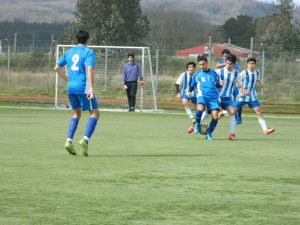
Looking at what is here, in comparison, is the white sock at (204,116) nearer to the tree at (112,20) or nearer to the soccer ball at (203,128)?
the soccer ball at (203,128)

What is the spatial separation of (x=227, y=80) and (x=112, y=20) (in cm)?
4353

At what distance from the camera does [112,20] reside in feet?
200

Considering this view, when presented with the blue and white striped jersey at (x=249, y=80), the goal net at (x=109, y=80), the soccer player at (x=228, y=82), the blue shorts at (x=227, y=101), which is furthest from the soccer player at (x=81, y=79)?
the goal net at (x=109, y=80)

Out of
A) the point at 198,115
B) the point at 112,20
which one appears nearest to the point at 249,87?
the point at 198,115

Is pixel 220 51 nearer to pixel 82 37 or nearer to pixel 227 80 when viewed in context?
pixel 227 80

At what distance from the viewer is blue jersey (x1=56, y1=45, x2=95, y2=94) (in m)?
13.3

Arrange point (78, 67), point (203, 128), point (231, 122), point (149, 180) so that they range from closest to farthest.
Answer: point (149, 180) < point (78, 67) < point (203, 128) < point (231, 122)

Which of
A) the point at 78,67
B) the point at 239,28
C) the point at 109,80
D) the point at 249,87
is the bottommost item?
the point at 109,80

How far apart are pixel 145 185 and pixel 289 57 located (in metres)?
28.0

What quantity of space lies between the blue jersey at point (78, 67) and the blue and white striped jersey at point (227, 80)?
5114 mm

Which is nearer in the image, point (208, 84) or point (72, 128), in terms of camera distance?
point (72, 128)

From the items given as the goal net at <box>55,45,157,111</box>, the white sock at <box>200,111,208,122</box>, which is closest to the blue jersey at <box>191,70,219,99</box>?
the white sock at <box>200,111,208,122</box>

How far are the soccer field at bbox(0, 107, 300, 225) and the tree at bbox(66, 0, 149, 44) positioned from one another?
4177 centimetres

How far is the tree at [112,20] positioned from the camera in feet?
198
